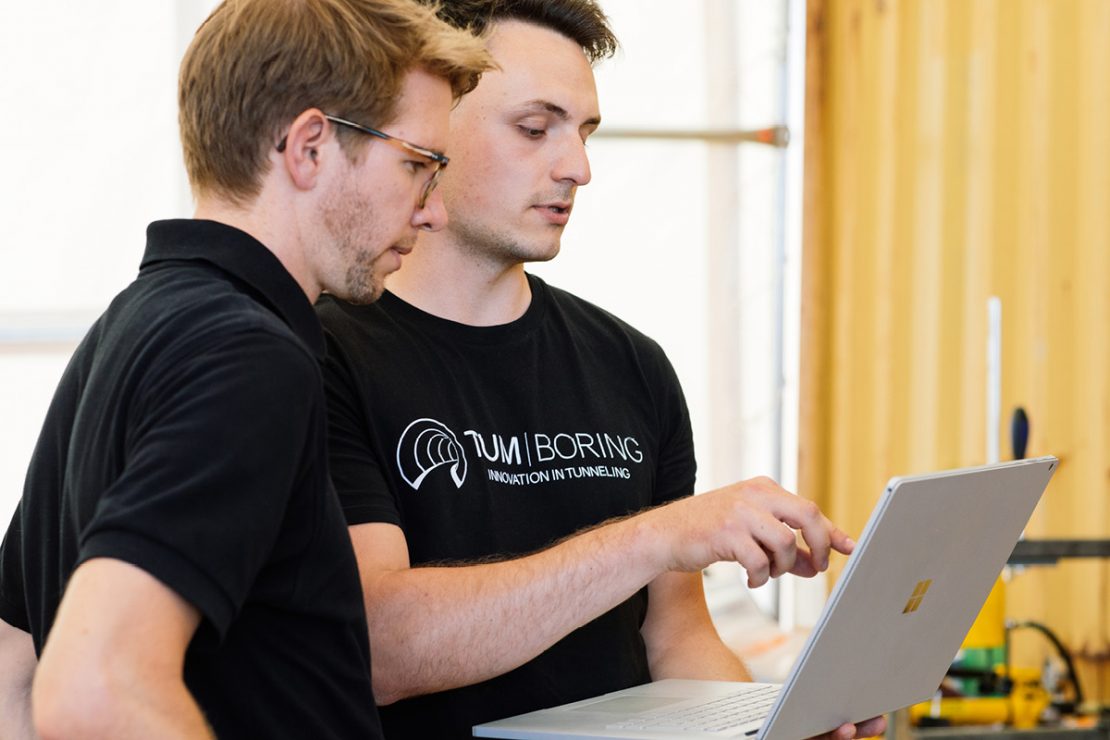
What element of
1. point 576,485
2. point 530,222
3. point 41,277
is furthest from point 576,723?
point 41,277

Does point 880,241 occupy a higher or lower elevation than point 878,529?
higher

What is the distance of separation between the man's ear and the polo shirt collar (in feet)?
0.19

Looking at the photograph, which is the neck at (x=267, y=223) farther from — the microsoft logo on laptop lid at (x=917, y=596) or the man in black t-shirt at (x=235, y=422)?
the microsoft logo on laptop lid at (x=917, y=596)

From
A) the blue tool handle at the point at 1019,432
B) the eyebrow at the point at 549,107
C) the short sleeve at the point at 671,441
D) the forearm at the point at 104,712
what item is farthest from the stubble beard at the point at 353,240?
the blue tool handle at the point at 1019,432

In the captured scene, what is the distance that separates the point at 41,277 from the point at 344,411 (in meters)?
1.62

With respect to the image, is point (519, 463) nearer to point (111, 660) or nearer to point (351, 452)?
point (351, 452)

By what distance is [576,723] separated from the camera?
1.16 metres

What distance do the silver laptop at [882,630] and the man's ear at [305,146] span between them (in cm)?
49

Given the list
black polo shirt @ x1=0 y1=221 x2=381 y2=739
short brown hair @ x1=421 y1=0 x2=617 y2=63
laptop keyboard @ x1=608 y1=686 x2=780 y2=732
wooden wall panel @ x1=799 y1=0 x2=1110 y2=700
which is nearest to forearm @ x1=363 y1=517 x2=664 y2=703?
laptop keyboard @ x1=608 y1=686 x2=780 y2=732

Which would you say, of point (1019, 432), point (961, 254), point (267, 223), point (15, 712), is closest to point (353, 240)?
point (267, 223)

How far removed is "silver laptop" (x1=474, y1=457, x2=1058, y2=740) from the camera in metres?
1.05

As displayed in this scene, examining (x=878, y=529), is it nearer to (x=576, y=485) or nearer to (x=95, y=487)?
(x=576, y=485)

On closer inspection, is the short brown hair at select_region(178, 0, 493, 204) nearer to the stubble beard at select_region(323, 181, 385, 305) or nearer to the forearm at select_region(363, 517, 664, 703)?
the stubble beard at select_region(323, 181, 385, 305)

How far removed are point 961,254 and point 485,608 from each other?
2386mm
